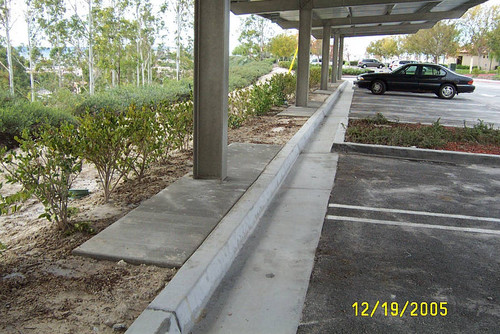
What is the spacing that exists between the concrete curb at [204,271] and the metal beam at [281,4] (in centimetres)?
1221

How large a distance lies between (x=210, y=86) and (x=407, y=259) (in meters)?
3.24

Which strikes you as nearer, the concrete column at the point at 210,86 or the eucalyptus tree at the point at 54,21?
the concrete column at the point at 210,86

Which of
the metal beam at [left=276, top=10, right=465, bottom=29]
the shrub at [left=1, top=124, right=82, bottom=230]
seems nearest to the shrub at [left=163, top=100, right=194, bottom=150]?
the shrub at [left=1, top=124, right=82, bottom=230]

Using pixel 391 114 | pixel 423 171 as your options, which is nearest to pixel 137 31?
pixel 391 114

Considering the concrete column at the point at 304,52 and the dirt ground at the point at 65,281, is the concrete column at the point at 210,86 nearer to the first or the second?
the dirt ground at the point at 65,281

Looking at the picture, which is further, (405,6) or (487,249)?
(405,6)

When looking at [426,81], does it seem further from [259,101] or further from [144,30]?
[144,30]

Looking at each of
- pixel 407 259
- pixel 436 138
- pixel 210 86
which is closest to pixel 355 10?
pixel 436 138

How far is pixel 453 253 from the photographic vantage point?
430 centimetres

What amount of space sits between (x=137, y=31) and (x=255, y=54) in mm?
30579

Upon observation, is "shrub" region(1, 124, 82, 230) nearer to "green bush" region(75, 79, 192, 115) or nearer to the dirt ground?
the dirt ground

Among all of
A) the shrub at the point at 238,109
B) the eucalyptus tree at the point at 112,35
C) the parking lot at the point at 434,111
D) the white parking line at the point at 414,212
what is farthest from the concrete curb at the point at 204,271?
the eucalyptus tree at the point at 112,35

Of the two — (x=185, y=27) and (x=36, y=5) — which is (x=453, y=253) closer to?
(x=36, y=5)

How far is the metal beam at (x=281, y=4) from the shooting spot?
16594mm
